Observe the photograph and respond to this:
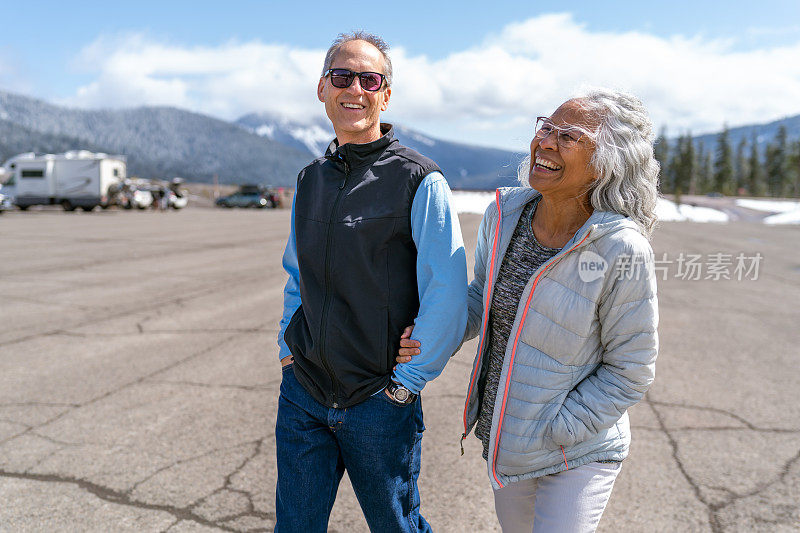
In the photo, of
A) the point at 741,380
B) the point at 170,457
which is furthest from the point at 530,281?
the point at 741,380

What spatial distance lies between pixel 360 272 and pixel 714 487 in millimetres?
2859

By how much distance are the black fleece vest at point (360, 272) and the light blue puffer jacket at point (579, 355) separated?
41 centimetres

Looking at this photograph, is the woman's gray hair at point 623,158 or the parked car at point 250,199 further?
the parked car at point 250,199

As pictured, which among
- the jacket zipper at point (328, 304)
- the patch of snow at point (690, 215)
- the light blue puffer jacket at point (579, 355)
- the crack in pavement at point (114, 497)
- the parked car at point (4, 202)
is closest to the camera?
the light blue puffer jacket at point (579, 355)

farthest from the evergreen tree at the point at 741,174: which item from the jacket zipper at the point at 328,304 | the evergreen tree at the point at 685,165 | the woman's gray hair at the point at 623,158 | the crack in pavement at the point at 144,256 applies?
the jacket zipper at the point at 328,304

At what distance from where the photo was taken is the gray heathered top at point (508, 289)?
6.33 feet

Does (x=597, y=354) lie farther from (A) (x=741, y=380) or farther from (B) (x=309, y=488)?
(A) (x=741, y=380)

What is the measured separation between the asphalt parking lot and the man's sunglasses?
7.31 ft

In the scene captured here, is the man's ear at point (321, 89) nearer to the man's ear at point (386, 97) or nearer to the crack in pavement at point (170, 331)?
the man's ear at point (386, 97)

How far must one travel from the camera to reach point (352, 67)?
2.05 m

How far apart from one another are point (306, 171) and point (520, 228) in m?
0.83

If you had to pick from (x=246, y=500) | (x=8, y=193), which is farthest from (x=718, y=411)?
(x=8, y=193)

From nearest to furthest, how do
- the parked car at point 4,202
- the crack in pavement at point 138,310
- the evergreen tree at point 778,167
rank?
1. the crack in pavement at point 138,310
2. the parked car at point 4,202
3. the evergreen tree at point 778,167

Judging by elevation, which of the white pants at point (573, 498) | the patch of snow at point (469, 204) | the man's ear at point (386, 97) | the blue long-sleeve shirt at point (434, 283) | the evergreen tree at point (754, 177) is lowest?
the white pants at point (573, 498)
